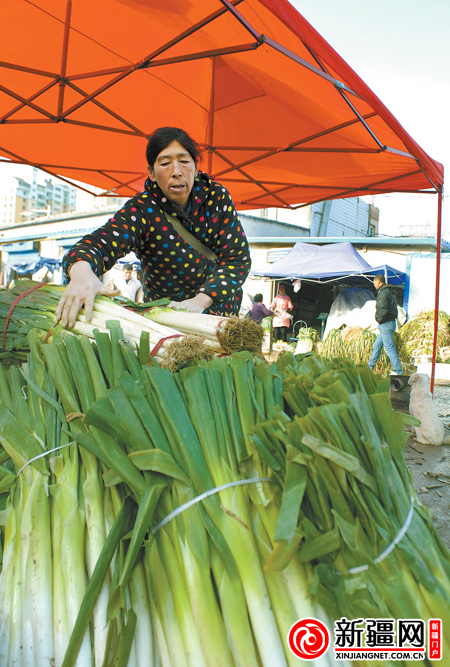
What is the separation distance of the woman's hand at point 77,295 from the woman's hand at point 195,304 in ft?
1.01

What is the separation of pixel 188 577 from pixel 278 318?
10795 mm

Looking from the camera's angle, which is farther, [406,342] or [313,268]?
[313,268]

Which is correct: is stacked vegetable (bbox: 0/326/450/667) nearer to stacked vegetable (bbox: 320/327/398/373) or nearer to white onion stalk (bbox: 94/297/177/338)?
white onion stalk (bbox: 94/297/177/338)

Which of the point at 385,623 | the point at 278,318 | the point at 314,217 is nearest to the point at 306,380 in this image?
the point at 385,623

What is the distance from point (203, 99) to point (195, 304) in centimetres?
307

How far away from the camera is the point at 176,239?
6.02 ft

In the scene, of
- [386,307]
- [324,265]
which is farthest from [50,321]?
[324,265]

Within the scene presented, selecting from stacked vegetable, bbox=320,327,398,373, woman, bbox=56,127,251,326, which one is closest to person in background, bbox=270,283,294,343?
stacked vegetable, bbox=320,327,398,373

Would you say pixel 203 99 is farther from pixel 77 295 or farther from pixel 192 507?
pixel 192 507

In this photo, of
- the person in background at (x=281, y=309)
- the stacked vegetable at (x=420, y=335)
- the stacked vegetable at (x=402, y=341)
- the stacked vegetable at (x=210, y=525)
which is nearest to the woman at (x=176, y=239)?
the stacked vegetable at (x=210, y=525)

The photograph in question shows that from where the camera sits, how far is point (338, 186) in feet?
15.1

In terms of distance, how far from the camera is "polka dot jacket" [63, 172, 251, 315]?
167 centimetres

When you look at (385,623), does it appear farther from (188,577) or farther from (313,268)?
(313,268)

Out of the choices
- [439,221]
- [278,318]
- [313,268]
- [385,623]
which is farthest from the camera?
[278,318]
